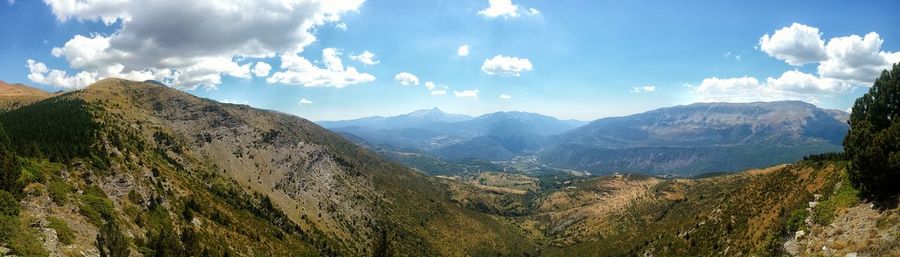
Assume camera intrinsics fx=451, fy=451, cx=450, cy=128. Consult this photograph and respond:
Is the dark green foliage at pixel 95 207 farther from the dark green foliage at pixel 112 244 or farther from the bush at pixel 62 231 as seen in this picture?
the dark green foliage at pixel 112 244

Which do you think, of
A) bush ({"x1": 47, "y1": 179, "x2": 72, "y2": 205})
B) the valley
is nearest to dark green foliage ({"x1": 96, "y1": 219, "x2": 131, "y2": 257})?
the valley

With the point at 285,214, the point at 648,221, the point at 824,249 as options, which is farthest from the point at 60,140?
the point at 648,221

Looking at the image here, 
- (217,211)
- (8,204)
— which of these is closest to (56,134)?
(217,211)

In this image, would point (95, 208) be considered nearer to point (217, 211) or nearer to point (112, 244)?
point (112, 244)

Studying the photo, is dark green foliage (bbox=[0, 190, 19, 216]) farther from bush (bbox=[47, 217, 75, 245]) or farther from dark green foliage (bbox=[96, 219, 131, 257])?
dark green foliage (bbox=[96, 219, 131, 257])

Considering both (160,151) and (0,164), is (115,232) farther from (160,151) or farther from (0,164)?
(160,151)
